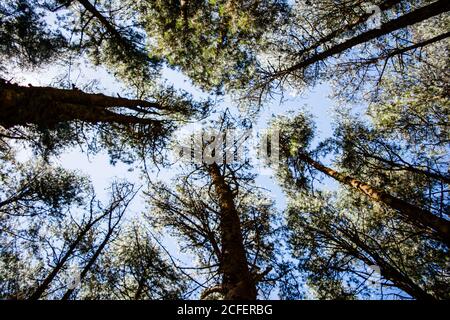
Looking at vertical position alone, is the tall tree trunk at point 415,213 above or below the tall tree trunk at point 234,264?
above

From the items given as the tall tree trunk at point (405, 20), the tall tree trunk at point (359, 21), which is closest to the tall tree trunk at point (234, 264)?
the tall tree trunk at point (405, 20)

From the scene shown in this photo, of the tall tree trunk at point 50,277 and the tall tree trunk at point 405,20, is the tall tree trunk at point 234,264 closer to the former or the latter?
the tall tree trunk at point 50,277

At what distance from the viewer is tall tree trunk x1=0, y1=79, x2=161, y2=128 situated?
15.8ft

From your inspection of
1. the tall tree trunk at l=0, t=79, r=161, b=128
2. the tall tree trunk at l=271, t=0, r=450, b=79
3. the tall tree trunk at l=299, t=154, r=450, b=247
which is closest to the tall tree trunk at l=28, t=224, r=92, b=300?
the tall tree trunk at l=0, t=79, r=161, b=128

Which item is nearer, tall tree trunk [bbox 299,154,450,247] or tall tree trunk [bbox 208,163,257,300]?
tall tree trunk [bbox 208,163,257,300]

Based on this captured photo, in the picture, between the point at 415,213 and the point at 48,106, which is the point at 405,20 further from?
the point at 48,106

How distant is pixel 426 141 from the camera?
296 inches

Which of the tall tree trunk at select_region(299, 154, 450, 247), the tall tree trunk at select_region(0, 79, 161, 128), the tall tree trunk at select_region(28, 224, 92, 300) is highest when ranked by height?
the tall tree trunk at select_region(0, 79, 161, 128)

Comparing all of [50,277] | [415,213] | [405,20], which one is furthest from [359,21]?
[50,277]

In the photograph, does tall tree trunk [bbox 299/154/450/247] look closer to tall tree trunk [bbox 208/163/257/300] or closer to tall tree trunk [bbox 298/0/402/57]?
tall tree trunk [bbox 208/163/257/300]

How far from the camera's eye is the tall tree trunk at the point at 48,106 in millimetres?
4805

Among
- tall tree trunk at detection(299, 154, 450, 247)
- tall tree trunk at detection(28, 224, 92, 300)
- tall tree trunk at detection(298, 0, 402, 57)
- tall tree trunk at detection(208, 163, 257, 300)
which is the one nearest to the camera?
tall tree trunk at detection(208, 163, 257, 300)

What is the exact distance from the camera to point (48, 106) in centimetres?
518

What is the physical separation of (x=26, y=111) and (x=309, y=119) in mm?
7931
